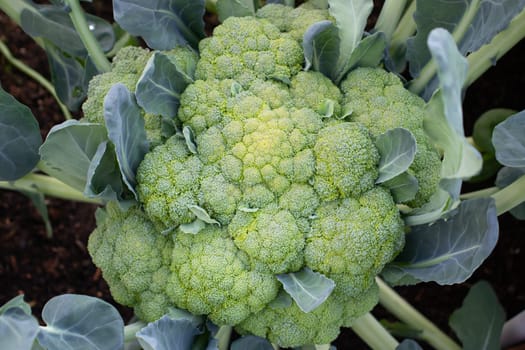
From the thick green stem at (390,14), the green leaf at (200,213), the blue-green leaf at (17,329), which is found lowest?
the blue-green leaf at (17,329)

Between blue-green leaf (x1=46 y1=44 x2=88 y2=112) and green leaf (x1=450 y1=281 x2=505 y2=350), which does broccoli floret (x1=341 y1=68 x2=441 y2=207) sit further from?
blue-green leaf (x1=46 y1=44 x2=88 y2=112)

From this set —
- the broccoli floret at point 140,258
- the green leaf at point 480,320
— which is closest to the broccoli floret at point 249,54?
the broccoli floret at point 140,258

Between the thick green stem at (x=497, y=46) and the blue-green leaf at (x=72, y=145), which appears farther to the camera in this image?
the thick green stem at (x=497, y=46)

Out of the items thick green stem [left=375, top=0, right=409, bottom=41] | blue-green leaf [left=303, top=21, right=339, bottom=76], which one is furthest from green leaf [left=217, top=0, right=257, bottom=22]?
thick green stem [left=375, top=0, right=409, bottom=41]

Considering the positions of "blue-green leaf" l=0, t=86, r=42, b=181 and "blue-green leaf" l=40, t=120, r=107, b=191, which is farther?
"blue-green leaf" l=0, t=86, r=42, b=181

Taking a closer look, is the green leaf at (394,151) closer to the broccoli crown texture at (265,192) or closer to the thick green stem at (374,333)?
the broccoli crown texture at (265,192)

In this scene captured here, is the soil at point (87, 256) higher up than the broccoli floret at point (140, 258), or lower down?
lower down
